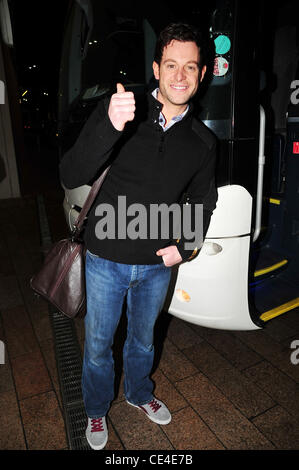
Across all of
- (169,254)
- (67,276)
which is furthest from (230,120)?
(67,276)

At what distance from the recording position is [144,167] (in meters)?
1.50

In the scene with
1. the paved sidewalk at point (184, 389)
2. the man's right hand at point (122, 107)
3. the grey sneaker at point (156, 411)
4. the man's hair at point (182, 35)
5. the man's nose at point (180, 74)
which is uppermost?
the man's hair at point (182, 35)

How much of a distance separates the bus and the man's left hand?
476 millimetres

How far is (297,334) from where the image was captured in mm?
2740

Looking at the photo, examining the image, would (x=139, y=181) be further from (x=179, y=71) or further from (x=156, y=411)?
(x=156, y=411)

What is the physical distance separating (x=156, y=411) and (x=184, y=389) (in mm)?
293

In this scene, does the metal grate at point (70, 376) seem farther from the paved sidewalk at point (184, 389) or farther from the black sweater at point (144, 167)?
the black sweater at point (144, 167)

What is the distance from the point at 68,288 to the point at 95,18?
2243 millimetres

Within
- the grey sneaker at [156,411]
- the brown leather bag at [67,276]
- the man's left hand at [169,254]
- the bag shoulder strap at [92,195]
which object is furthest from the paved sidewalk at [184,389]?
the bag shoulder strap at [92,195]

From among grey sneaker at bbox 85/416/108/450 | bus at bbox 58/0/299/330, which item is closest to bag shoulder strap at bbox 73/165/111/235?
bus at bbox 58/0/299/330

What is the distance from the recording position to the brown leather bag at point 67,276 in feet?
5.50

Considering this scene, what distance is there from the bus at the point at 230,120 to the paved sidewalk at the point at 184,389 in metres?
0.30
